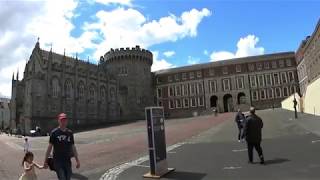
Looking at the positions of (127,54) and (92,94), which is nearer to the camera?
(92,94)

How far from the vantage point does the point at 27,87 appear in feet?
279

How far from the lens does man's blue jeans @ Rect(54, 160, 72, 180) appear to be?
8703 mm

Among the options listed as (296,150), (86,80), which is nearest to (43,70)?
(86,80)

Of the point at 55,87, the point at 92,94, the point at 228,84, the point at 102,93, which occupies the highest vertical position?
the point at 228,84

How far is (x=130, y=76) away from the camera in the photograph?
360ft

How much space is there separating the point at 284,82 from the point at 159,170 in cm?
9904

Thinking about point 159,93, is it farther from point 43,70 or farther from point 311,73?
point 311,73

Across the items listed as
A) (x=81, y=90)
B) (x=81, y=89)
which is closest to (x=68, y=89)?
(x=81, y=90)

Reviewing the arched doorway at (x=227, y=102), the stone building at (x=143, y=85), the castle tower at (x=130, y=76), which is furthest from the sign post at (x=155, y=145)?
the arched doorway at (x=227, y=102)

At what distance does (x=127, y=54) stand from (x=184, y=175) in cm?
9754

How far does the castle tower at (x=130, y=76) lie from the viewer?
10800 centimetres

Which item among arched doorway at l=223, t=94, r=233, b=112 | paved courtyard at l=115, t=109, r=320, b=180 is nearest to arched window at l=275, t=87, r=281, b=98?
arched doorway at l=223, t=94, r=233, b=112

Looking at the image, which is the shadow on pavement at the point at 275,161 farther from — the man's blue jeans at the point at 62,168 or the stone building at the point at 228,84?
the stone building at the point at 228,84

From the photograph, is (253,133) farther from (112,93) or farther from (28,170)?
(112,93)
